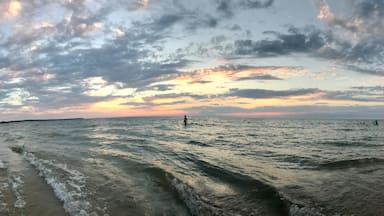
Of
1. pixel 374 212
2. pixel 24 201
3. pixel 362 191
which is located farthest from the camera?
pixel 362 191

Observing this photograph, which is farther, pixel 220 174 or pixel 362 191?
pixel 220 174

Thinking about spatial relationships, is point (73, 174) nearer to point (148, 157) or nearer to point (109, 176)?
point (109, 176)

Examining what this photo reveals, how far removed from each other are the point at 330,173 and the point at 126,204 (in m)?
9.56

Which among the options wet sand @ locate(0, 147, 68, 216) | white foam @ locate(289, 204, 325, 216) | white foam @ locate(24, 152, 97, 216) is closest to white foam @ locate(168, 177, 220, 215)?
white foam @ locate(289, 204, 325, 216)

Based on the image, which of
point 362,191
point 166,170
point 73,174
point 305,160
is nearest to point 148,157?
point 166,170

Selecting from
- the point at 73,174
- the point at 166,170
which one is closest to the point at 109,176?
the point at 73,174

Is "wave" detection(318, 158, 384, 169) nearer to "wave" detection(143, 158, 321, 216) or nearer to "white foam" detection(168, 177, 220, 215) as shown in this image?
"wave" detection(143, 158, 321, 216)

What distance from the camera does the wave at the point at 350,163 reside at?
639 inches

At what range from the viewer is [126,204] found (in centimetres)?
1013

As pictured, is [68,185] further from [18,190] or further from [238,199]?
[238,199]

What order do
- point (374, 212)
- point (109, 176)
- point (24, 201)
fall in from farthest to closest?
point (109, 176) → point (24, 201) → point (374, 212)

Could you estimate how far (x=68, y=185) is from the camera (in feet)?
41.0

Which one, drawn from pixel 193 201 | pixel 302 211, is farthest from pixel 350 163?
pixel 193 201

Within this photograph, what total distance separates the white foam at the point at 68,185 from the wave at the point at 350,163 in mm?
11690
